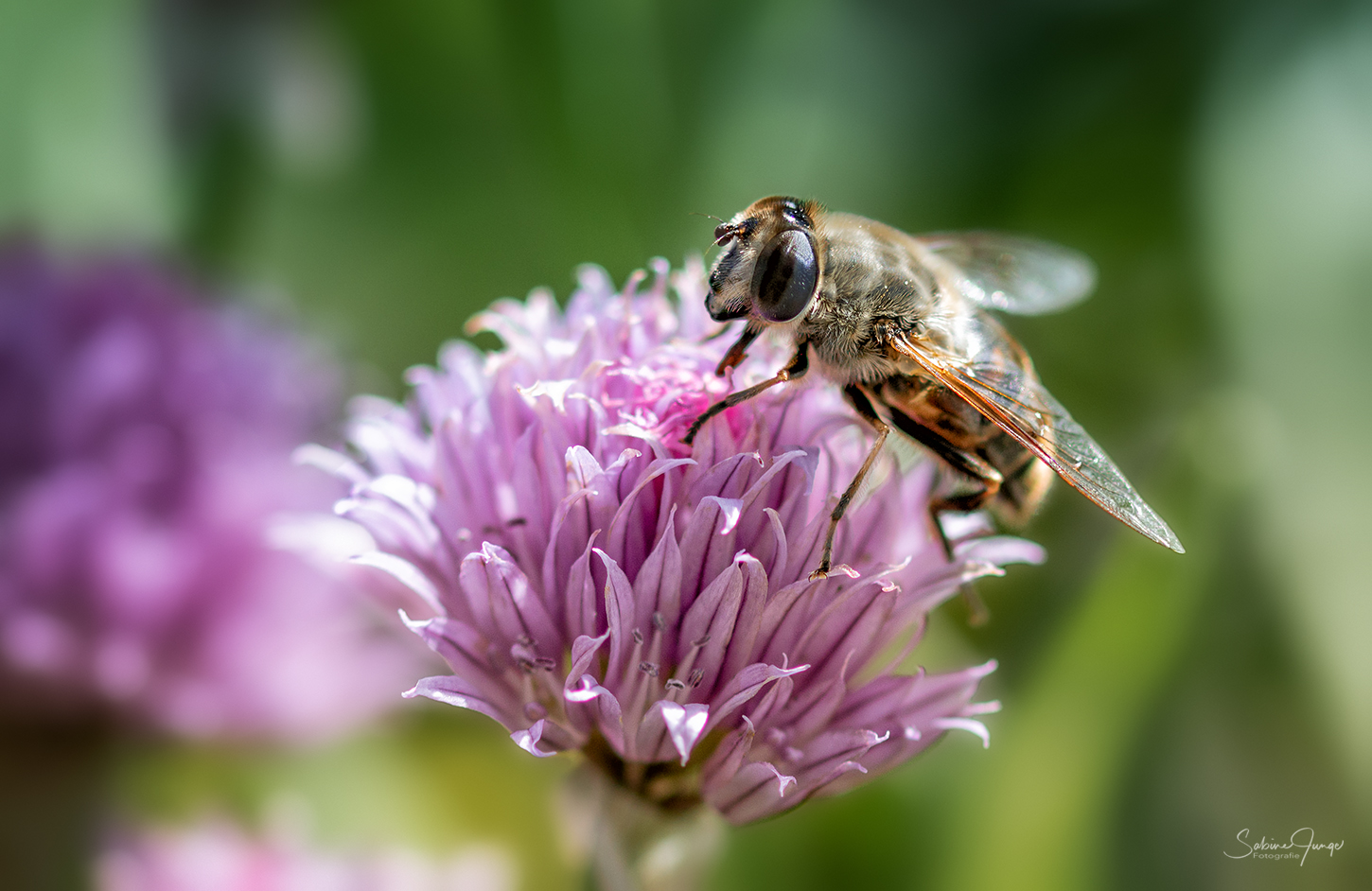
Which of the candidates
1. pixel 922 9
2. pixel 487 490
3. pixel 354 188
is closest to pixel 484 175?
pixel 354 188

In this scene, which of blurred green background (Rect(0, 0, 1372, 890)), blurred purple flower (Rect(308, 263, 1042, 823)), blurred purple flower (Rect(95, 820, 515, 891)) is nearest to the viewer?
blurred purple flower (Rect(308, 263, 1042, 823))

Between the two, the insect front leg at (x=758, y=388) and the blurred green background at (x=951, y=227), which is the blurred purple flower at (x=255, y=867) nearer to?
the blurred green background at (x=951, y=227)

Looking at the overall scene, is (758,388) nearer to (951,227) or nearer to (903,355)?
(903,355)

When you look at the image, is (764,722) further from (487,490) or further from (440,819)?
(440,819)

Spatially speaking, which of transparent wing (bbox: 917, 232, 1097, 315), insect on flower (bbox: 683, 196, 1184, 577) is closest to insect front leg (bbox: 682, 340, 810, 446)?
insect on flower (bbox: 683, 196, 1184, 577)

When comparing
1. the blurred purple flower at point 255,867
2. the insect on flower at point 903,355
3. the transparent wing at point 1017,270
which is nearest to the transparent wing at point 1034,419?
the insect on flower at point 903,355

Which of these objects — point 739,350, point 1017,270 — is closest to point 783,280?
point 739,350

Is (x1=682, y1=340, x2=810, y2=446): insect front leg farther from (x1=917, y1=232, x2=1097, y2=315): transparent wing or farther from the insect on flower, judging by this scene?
(x1=917, y1=232, x2=1097, y2=315): transparent wing

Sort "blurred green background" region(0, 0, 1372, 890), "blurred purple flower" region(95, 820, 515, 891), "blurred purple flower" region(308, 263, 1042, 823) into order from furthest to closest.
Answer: "blurred green background" region(0, 0, 1372, 890) < "blurred purple flower" region(95, 820, 515, 891) < "blurred purple flower" region(308, 263, 1042, 823)
